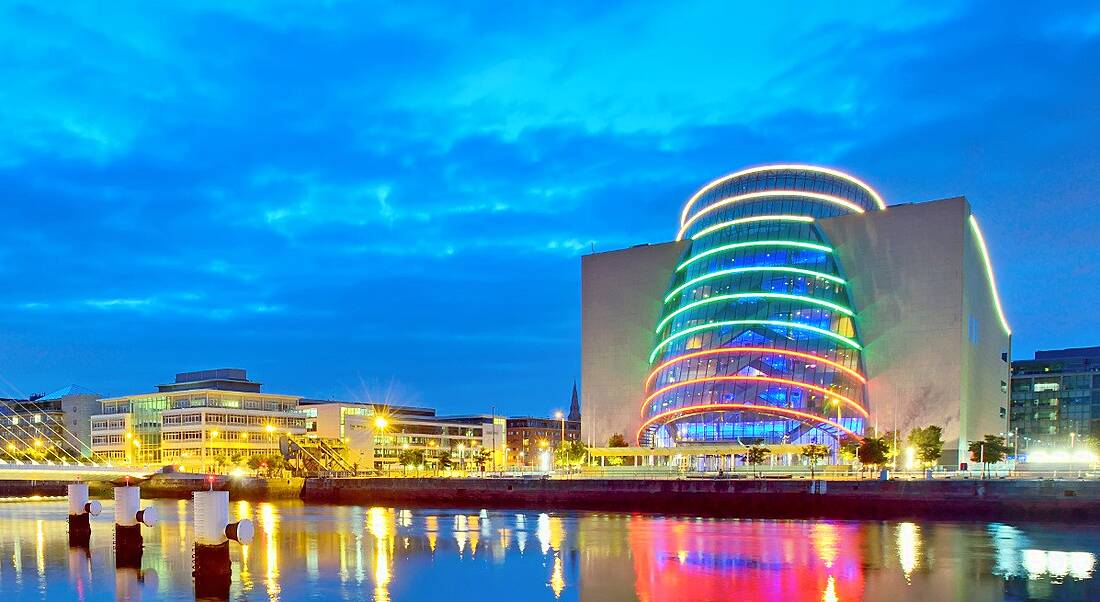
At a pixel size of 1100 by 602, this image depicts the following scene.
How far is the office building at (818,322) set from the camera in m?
67.4

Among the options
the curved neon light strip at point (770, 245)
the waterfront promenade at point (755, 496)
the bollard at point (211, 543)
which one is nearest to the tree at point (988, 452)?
the waterfront promenade at point (755, 496)

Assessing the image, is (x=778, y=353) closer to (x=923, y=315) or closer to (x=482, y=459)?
(x=923, y=315)

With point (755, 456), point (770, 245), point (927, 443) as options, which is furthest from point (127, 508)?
point (770, 245)

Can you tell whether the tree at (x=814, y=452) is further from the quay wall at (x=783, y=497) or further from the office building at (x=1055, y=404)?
the office building at (x=1055, y=404)

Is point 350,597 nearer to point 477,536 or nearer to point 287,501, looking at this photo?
point 477,536

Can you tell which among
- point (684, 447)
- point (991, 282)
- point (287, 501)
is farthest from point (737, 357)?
point (287, 501)

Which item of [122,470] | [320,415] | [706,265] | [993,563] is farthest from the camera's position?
[320,415]

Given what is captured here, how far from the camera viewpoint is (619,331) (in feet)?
274

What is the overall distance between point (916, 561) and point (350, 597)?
1645 centimetres

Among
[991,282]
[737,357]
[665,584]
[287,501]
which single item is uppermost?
[991,282]

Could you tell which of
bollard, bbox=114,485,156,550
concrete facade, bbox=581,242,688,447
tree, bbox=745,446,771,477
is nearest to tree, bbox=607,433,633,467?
concrete facade, bbox=581,242,688,447

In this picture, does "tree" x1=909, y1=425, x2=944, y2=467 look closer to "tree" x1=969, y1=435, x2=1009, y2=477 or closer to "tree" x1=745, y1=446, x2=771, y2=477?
"tree" x1=969, y1=435, x2=1009, y2=477

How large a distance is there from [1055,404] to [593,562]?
4975 inches

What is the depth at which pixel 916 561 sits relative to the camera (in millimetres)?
27469
